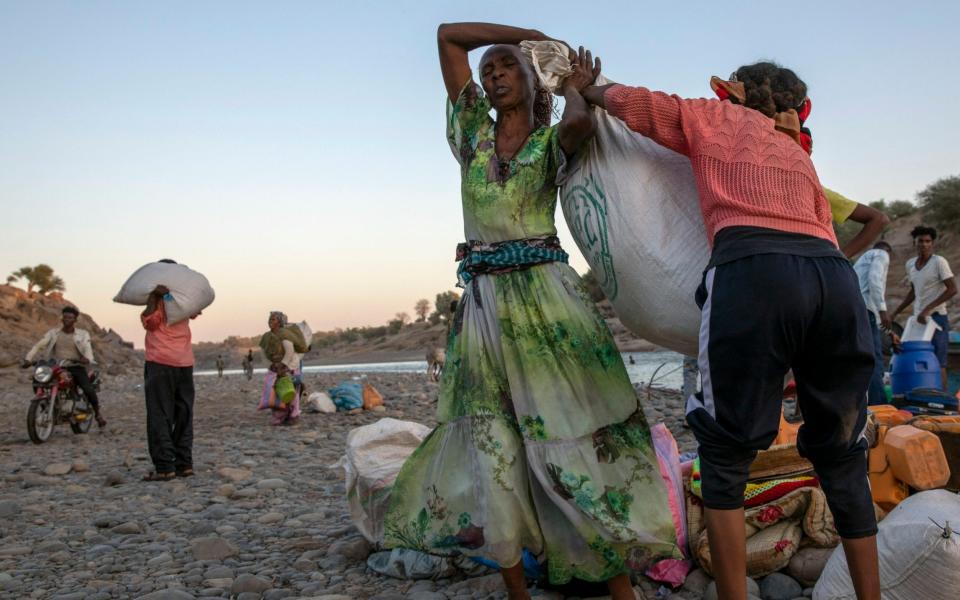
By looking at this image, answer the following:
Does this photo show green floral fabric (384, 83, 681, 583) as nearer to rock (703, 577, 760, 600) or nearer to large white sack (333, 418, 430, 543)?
rock (703, 577, 760, 600)

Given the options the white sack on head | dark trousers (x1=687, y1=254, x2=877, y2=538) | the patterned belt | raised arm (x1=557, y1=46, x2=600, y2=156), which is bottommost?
dark trousers (x1=687, y1=254, x2=877, y2=538)

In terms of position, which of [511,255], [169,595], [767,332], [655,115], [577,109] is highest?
[577,109]

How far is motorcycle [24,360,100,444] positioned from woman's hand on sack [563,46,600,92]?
9.24m

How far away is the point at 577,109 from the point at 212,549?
2.85 metres

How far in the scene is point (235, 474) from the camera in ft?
20.9

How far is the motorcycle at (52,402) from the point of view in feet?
31.7

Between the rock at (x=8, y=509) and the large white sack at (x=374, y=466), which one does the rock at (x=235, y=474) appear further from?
the large white sack at (x=374, y=466)

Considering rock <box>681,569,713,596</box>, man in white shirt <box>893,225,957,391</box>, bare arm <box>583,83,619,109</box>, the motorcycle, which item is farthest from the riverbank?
man in white shirt <box>893,225,957,391</box>

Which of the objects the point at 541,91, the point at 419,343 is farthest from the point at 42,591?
the point at 419,343

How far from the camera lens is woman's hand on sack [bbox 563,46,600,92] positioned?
262cm

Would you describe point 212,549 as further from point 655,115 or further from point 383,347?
point 383,347

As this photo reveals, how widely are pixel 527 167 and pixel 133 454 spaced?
7.29 meters

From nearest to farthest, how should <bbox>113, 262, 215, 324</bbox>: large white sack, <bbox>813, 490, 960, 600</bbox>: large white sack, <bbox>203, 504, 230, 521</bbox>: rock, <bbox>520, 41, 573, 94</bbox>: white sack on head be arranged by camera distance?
Answer: <bbox>813, 490, 960, 600</bbox>: large white sack < <bbox>520, 41, 573, 94</bbox>: white sack on head < <bbox>203, 504, 230, 521</bbox>: rock < <bbox>113, 262, 215, 324</bbox>: large white sack

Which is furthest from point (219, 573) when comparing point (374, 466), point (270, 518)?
point (270, 518)
